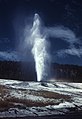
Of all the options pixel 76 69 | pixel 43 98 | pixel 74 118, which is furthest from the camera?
pixel 76 69

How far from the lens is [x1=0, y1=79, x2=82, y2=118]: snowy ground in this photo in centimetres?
5291

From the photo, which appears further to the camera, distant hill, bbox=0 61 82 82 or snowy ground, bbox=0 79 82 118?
distant hill, bbox=0 61 82 82

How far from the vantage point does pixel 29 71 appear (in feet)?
480

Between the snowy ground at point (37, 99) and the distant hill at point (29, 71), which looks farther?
the distant hill at point (29, 71)

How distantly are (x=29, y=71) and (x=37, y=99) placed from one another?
270 feet

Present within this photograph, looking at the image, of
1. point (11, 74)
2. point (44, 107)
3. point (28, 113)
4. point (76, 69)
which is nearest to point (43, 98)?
point (44, 107)

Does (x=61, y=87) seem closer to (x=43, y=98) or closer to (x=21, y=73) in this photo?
(x=43, y=98)

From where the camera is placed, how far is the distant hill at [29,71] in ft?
470

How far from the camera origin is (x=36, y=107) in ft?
186

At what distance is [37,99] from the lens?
64.3 meters

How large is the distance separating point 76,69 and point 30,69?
30.0 metres

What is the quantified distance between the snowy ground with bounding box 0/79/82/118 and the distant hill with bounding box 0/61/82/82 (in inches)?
2306

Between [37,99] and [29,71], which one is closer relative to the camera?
[37,99]

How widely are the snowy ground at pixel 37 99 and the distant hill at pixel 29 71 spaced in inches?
2306
